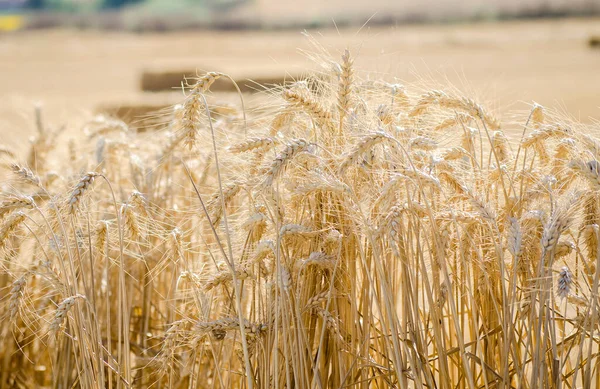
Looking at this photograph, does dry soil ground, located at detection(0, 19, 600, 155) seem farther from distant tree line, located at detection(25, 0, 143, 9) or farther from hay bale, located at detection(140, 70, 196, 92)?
distant tree line, located at detection(25, 0, 143, 9)

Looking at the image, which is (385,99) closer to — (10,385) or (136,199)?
(136,199)

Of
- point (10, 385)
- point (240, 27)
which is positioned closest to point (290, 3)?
point (240, 27)

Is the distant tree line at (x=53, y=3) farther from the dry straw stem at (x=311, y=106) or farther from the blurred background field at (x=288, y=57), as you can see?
the dry straw stem at (x=311, y=106)

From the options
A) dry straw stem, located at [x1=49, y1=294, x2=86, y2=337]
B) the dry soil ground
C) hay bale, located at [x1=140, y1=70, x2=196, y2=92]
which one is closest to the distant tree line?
the dry soil ground

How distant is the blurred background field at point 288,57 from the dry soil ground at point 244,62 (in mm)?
40

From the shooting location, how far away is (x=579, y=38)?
29422mm

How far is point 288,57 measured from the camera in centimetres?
2562

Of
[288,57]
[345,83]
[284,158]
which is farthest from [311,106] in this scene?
[288,57]

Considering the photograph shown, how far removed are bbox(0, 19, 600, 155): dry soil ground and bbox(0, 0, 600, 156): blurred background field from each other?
0.13 feet

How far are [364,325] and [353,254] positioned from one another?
19 centimetres

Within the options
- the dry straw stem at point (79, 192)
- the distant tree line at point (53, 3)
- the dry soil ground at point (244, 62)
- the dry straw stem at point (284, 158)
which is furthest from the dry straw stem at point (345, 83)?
the distant tree line at point (53, 3)

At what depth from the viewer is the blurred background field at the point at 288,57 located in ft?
15.1

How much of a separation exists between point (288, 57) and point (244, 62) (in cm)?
301

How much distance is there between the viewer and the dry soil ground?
9000mm
